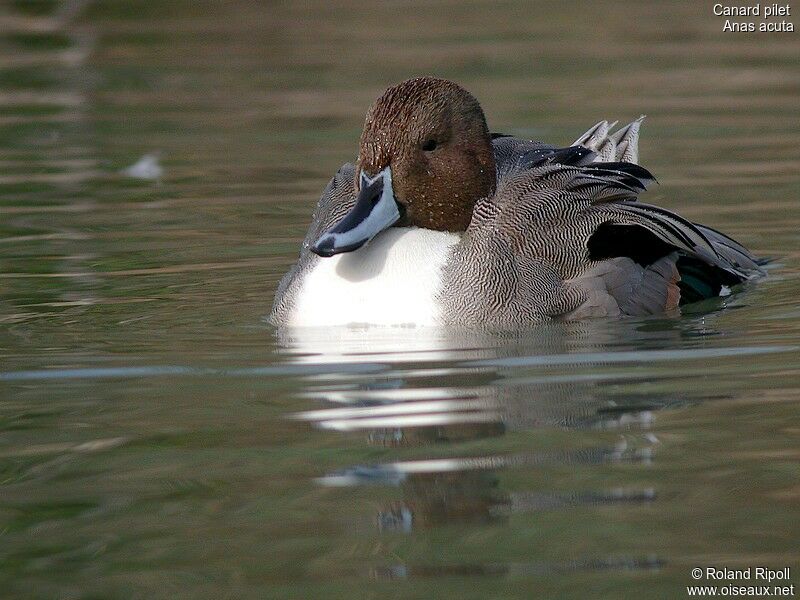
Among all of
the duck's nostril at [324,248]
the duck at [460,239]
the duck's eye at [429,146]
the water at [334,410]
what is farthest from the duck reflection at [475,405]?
the duck's eye at [429,146]

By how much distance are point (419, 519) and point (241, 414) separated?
1.23m

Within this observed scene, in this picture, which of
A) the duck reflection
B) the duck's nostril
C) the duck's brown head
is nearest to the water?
the duck reflection

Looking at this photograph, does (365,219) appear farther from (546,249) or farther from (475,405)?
(475,405)

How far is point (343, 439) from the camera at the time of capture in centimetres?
516

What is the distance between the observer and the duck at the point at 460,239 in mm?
6676

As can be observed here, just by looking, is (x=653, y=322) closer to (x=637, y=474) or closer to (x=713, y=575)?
(x=637, y=474)

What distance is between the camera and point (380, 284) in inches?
263

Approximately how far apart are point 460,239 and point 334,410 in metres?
1.62

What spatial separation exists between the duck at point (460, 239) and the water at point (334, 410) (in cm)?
15

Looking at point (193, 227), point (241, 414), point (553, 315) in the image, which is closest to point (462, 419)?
point (241, 414)

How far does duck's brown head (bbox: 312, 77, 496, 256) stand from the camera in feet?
21.9

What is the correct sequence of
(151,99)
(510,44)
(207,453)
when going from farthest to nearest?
(510,44), (151,99), (207,453)

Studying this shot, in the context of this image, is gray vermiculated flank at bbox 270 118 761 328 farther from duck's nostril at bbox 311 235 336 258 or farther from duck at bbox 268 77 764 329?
duck's nostril at bbox 311 235 336 258

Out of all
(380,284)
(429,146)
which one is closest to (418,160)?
(429,146)
